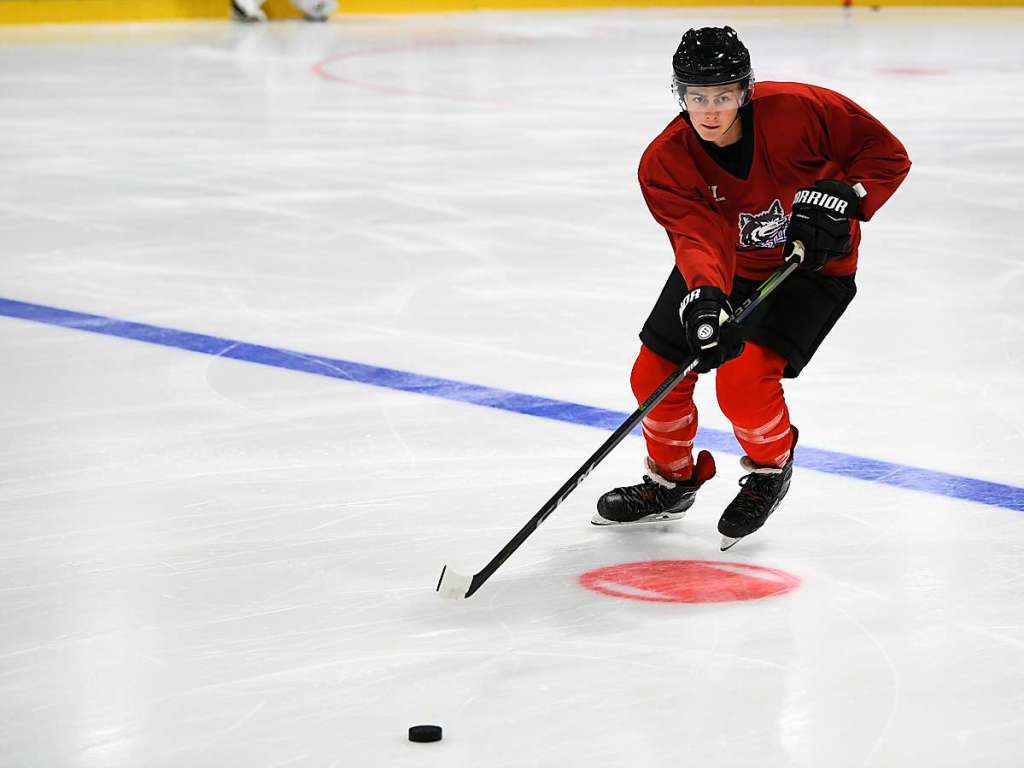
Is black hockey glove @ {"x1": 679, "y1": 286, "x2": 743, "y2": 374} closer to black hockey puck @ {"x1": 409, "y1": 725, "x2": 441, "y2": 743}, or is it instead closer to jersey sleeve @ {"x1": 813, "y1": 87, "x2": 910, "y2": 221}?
jersey sleeve @ {"x1": 813, "y1": 87, "x2": 910, "y2": 221}

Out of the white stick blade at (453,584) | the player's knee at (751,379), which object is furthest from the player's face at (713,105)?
the white stick blade at (453,584)

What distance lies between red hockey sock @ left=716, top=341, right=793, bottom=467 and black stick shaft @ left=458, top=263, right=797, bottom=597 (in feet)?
0.30

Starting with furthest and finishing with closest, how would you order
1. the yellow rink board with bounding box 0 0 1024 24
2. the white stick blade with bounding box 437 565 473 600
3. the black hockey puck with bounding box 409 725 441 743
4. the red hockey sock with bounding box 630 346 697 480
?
the yellow rink board with bounding box 0 0 1024 24 < the red hockey sock with bounding box 630 346 697 480 < the white stick blade with bounding box 437 565 473 600 < the black hockey puck with bounding box 409 725 441 743

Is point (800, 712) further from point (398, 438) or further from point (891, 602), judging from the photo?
point (398, 438)

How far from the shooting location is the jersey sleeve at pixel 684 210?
2727mm

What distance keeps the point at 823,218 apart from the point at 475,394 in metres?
1.23

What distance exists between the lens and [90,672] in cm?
225

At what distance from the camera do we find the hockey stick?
2502mm

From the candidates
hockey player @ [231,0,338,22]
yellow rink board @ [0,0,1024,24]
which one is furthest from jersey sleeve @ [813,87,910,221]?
hockey player @ [231,0,338,22]

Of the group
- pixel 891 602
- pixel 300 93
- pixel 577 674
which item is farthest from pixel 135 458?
pixel 300 93

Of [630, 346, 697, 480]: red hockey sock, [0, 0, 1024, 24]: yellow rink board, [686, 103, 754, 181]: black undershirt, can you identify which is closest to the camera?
[686, 103, 754, 181]: black undershirt

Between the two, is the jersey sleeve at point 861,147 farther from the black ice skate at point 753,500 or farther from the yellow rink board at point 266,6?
the yellow rink board at point 266,6

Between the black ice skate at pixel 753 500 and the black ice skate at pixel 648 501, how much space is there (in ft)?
0.39

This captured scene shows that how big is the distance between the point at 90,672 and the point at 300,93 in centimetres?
762
